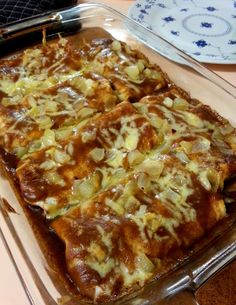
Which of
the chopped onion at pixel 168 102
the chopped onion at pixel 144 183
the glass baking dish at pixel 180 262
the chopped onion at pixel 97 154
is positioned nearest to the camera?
the glass baking dish at pixel 180 262

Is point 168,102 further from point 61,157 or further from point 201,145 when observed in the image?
point 61,157

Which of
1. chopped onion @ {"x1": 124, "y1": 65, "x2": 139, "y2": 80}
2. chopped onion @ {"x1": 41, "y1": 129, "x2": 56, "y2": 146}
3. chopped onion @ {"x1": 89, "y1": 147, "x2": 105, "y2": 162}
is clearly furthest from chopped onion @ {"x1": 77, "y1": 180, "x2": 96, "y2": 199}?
chopped onion @ {"x1": 124, "y1": 65, "x2": 139, "y2": 80}

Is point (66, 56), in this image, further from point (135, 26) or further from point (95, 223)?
point (95, 223)

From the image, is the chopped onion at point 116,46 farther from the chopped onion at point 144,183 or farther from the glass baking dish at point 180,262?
the chopped onion at point 144,183

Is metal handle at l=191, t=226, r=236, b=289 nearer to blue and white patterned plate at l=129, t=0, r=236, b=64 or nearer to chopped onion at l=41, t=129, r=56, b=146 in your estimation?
chopped onion at l=41, t=129, r=56, b=146

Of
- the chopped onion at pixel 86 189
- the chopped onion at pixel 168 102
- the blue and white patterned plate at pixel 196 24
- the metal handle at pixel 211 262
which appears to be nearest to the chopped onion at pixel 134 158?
the chopped onion at pixel 86 189

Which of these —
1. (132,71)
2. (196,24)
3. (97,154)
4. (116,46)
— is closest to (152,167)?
(97,154)
